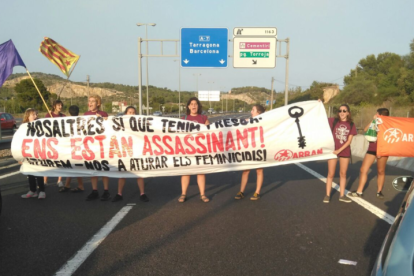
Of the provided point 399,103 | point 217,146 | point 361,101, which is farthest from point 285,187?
point 361,101

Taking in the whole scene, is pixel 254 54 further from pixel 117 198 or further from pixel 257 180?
pixel 117 198

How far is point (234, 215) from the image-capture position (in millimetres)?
5488

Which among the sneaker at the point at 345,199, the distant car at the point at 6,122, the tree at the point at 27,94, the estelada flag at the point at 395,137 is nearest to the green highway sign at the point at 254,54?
the estelada flag at the point at 395,137

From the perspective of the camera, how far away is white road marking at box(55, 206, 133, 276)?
3.54m

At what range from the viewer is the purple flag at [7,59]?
263 inches

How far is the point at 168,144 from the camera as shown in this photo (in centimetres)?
623

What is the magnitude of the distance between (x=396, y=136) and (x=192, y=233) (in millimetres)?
4525

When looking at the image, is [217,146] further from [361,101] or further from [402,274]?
[361,101]

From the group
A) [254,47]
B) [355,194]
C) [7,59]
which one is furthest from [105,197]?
[254,47]

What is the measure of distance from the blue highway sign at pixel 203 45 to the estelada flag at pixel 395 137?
44.1ft

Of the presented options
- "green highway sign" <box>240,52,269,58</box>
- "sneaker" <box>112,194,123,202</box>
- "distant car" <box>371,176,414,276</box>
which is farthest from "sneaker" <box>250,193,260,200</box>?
"green highway sign" <box>240,52,269,58</box>

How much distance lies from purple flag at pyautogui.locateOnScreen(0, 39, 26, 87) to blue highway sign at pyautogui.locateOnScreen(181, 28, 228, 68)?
1283 centimetres

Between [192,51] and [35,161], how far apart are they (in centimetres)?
1405

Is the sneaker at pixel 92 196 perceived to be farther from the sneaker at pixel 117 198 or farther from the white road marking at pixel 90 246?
the white road marking at pixel 90 246
